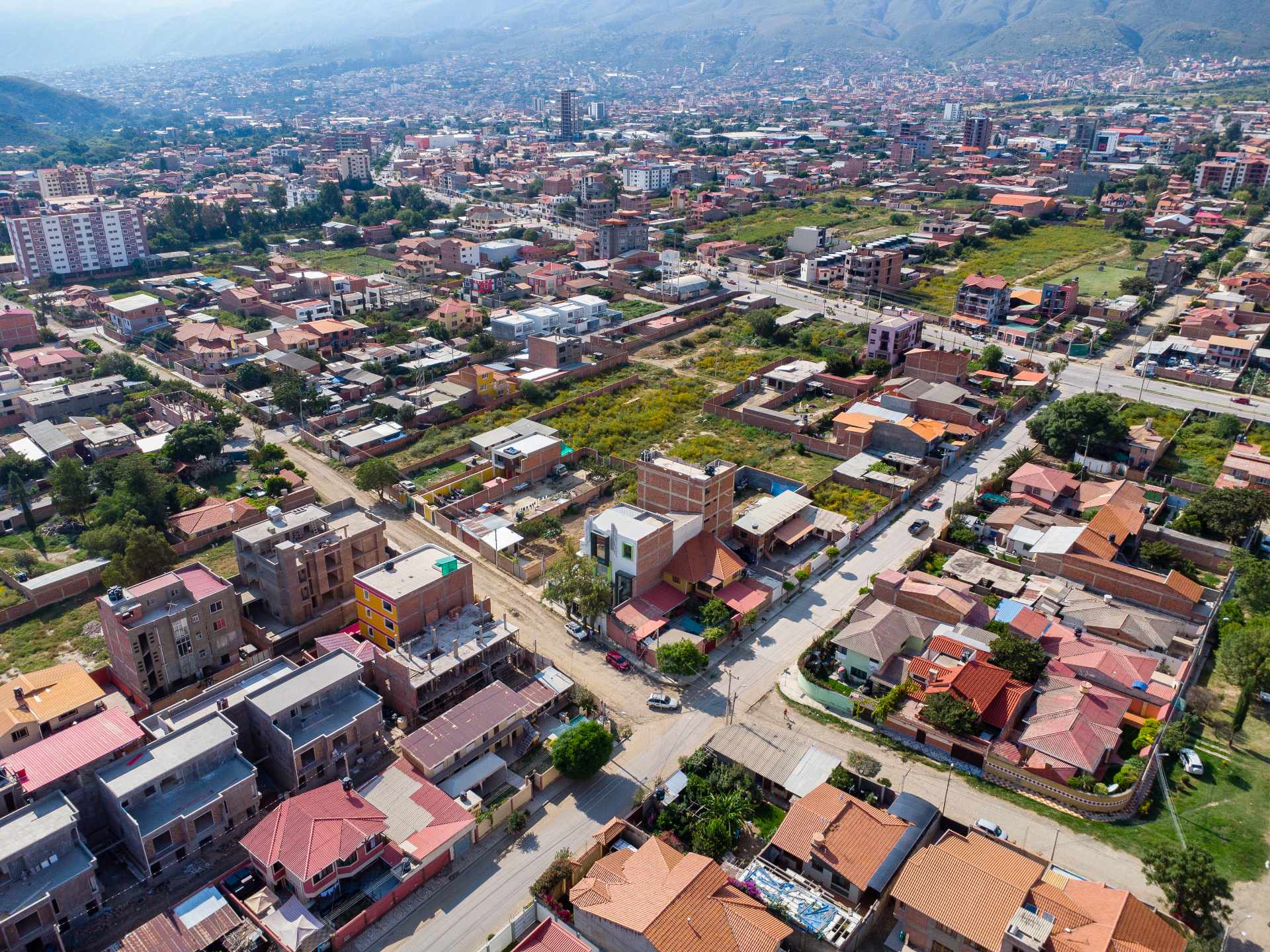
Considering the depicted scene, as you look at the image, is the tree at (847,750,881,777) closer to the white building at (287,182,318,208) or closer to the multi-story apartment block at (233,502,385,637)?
the multi-story apartment block at (233,502,385,637)

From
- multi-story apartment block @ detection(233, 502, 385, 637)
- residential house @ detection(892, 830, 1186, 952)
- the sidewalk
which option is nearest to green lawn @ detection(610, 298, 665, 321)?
multi-story apartment block @ detection(233, 502, 385, 637)

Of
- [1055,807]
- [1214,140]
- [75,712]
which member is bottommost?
[1055,807]

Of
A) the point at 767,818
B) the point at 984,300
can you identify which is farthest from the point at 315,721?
the point at 984,300

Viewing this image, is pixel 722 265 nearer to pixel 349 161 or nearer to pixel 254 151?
pixel 349 161

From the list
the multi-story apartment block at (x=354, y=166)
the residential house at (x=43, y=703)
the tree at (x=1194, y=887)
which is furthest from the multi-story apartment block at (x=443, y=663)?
the multi-story apartment block at (x=354, y=166)

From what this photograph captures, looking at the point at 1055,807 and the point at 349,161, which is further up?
the point at 349,161

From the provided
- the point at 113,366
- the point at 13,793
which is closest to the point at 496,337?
the point at 113,366
